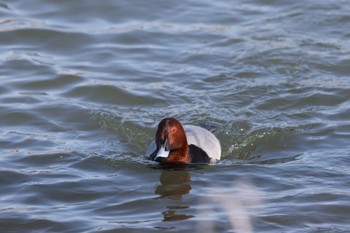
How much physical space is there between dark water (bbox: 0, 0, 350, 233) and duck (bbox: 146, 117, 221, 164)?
0.58 ft

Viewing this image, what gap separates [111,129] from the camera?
10.7m

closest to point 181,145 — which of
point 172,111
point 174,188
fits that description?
point 174,188

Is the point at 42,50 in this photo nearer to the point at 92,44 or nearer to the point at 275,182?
the point at 92,44

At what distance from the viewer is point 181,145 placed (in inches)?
380

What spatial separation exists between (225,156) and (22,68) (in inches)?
174

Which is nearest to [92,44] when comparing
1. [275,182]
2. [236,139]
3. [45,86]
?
[45,86]

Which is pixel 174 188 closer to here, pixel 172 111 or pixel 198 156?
pixel 198 156

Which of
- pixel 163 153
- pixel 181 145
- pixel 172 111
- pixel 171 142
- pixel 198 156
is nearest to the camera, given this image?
pixel 163 153

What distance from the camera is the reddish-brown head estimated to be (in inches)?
364

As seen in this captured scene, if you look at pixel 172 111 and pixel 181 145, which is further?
pixel 172 111

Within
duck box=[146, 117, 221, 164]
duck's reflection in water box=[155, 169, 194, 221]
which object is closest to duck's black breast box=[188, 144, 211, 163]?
duck box=[146, 117, 221, 164]

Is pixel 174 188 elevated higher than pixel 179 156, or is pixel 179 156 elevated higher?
pixel 179 156

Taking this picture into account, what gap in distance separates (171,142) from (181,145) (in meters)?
0.22

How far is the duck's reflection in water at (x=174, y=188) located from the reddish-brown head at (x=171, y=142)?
20 cm
